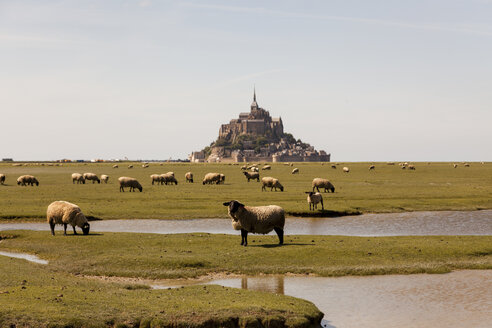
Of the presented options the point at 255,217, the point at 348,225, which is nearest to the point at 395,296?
the point at 255,217

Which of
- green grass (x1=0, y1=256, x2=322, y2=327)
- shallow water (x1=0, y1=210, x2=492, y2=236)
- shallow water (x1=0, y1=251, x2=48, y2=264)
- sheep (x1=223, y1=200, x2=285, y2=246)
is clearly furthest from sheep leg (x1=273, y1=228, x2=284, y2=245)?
shallow water (x1=0, y1=251, x2=48, y2=264)

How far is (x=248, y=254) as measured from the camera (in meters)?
21.2

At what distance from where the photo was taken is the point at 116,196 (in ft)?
157

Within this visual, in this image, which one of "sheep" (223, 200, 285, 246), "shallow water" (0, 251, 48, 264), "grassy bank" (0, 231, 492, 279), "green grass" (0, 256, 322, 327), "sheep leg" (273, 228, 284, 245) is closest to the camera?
"green grass" (0, 256, 322, 327)

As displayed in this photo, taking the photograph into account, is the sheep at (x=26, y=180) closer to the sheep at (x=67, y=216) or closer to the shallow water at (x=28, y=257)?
the sheep at (x=67, y=216)

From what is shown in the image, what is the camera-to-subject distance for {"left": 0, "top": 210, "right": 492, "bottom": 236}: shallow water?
29.8 meters

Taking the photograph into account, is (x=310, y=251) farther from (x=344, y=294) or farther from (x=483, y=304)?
(x=483, y=304)

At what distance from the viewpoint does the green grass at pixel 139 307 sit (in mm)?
12180

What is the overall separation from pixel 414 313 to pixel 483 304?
8.11 ft

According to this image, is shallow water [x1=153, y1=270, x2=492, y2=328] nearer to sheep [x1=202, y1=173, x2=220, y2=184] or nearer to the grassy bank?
the grassy bank

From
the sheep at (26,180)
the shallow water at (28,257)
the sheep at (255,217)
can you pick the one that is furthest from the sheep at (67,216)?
the sheep at (26,180)

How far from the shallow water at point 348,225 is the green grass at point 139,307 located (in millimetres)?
14325

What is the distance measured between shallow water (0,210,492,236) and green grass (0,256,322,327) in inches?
564

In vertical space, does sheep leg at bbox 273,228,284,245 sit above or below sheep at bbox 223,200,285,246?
below
